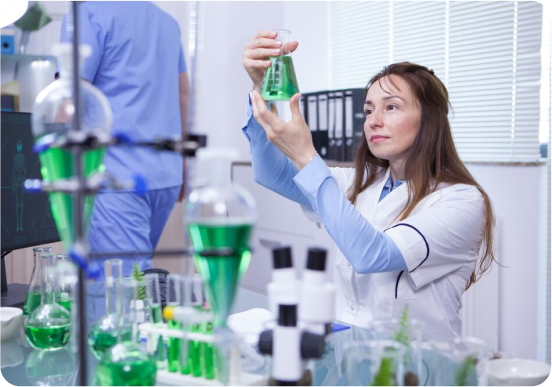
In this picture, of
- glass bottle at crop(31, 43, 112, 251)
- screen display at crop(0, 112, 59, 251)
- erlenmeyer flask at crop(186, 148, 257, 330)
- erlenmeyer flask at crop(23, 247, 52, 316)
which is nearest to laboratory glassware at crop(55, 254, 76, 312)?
erlenmeyer flask at crop(23, 247, 52, 316)

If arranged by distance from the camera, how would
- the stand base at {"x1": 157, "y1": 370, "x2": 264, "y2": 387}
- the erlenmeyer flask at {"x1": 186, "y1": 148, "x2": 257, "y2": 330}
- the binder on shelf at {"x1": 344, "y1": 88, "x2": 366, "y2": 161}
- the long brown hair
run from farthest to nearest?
the binder on shelf at {"x1": 344, "y1": 88, "x2": 366, "y2": 161}
the long brown hair
the stand base at {"x1": 157, "y1": 370, "x2": 264, "y2": 387}
the erlenmeyer flask at {"x1": 186, "y1": 148, "x2": 257, "y2": 330}

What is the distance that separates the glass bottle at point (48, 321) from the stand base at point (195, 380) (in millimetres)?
295

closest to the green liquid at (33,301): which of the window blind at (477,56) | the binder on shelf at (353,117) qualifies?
the window blind at (477,56)

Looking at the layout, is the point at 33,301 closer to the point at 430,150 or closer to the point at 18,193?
the point at 18,193

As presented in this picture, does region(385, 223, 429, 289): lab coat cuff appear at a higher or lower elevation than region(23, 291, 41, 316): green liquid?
higher

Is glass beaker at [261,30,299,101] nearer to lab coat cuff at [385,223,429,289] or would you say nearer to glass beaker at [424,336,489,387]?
lab coat cuff at [385,223,429,289]

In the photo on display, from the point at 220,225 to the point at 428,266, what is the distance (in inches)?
38.4

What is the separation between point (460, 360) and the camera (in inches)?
30.7

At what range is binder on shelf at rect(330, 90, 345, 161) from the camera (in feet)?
9.70

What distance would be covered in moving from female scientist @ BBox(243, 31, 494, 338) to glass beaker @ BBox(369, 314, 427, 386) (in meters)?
0.58

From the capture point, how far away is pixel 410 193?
162cm

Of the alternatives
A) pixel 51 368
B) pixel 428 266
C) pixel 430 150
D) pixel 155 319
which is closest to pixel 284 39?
pixel 430 150

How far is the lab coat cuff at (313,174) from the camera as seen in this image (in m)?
1.38

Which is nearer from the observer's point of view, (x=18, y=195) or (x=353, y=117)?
(x=18, y=195)
